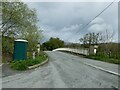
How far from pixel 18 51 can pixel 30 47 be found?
40.3 ft

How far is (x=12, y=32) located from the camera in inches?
1196

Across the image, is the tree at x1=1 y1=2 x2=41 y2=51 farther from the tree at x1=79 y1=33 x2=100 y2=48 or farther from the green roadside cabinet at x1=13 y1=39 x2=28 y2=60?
the tree at x1=79 y1=33 x2=100 y2=48

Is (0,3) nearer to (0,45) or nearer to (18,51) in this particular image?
(0,45)

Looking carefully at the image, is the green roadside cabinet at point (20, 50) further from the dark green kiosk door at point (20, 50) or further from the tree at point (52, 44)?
the tree at point (52, 44)

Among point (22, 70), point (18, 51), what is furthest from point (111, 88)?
point (18, 51)

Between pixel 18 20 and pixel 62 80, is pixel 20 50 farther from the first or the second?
pixel 62 80

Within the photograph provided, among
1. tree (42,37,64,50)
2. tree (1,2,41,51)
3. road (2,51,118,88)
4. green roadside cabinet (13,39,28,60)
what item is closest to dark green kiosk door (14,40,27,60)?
green roadside cabinet (13,39,28,60)

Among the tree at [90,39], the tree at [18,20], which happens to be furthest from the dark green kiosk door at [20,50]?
the tree at [90,39]

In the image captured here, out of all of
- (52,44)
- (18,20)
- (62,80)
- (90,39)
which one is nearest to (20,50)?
(18,20)

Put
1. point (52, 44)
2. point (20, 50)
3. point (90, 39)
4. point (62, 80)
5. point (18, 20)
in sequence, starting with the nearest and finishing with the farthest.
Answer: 1. point (62, 80)
2. point (20, 50)
3. point (18, 20)
4. point (90, 39)
5. point (52, 44)

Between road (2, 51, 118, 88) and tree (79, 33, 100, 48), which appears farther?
tree (79, 33, 100, 48)

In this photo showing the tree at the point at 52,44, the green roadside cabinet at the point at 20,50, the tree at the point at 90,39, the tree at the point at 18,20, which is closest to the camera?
the green roadside cabinet at the point at 20,50

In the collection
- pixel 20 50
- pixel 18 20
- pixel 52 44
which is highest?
pixel 18 20

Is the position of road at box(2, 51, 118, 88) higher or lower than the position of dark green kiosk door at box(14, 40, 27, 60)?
lower
